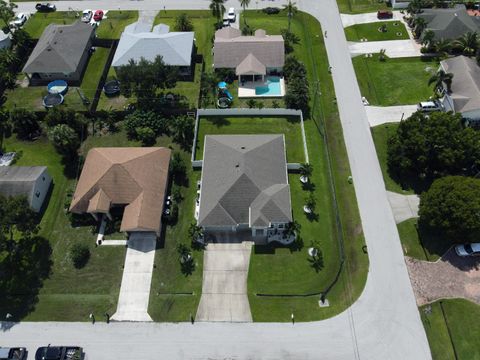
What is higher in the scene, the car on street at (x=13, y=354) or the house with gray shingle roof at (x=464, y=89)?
the house with gray shingle roof at (x=464, y=89)

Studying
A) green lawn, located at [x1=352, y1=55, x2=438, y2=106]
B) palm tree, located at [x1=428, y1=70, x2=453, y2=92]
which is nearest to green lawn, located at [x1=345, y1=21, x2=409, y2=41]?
green lawn, located at [x1=352, y1=55, x2=438, y2=106]

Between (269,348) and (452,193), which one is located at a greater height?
(452,193)

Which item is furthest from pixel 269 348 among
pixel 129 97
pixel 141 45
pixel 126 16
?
pixel 126 16

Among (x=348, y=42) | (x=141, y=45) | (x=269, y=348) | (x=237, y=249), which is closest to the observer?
(x=269, y=348)

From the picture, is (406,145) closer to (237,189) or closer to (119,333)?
(237,189)

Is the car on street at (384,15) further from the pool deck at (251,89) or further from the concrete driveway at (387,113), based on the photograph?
the pool deck at (251,89)

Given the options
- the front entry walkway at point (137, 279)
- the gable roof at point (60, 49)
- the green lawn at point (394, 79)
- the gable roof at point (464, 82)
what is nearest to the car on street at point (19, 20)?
the gable roof at point (60, 49)

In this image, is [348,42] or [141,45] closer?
[141,45]
